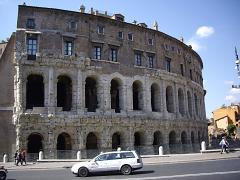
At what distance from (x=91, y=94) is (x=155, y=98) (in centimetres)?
813

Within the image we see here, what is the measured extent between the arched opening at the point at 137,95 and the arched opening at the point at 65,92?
7907 mm

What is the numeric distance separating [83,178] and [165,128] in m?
21.8

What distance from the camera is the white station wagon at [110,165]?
47.9ft

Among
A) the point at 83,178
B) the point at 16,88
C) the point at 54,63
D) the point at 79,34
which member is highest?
the point at 79,34

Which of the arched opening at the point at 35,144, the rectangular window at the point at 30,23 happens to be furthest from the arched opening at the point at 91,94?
the rectangular window at the point at 30,23

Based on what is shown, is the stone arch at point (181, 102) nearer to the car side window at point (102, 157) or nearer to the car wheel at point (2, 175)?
the car side window at point (102, 157)

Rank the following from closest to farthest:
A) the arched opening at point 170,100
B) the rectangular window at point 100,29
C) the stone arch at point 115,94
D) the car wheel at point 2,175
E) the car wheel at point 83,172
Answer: the car wheel at point 2,175 < the car wheel at point 83,172 < the rectangular window at point 100,29 < the stone arch at point 115,94 < the arched opening at point 170,100

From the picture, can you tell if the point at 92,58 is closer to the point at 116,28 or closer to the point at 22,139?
the point at 116,28

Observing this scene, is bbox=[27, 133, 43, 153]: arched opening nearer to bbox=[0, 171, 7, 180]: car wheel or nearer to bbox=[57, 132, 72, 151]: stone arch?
bbox=[57, 132, 72, 151]: stone arch

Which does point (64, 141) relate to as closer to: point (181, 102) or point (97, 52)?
point (97, 52)

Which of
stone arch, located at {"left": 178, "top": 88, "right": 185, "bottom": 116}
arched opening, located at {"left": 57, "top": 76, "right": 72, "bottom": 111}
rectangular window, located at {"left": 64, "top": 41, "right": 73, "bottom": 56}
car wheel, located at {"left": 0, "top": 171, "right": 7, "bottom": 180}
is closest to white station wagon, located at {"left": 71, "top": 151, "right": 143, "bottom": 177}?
car wheel, located at {"left": 0, "top": 171, "right": 7, "bottom": 180}

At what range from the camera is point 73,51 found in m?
29.8

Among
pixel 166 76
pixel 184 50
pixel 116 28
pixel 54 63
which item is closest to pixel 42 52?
pixel 54 63

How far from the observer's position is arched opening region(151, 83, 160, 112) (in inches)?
1387
